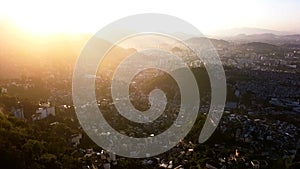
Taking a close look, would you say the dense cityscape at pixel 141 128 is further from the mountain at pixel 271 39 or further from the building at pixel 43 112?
the mountain at pixel 271 39

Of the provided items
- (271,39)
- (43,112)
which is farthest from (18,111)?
(271,39)

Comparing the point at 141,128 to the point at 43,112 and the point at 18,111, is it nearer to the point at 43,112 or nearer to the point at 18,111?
the point at 43,112

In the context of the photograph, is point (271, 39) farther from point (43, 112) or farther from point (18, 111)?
point (18, 111)

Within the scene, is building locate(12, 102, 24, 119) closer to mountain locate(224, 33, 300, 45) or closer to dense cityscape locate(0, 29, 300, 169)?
dense cityscape locate(0, 29, 300, 169)

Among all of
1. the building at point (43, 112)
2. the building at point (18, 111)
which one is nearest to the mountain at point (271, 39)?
the building at point (43, 112)

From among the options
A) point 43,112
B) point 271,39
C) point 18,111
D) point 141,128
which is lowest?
point 141,128

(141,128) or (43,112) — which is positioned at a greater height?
(43,112)

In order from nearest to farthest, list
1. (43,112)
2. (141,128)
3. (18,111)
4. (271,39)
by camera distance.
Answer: (18,111) → (43,112) → (141,128) → (271,39)

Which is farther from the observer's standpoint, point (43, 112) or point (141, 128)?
point (141, 128)

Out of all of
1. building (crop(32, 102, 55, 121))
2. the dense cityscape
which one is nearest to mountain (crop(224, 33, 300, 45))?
the dense cityscape

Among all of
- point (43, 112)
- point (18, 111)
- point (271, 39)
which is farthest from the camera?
point (271, 39)

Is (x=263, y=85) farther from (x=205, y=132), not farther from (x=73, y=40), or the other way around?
(x=73, y=40)
